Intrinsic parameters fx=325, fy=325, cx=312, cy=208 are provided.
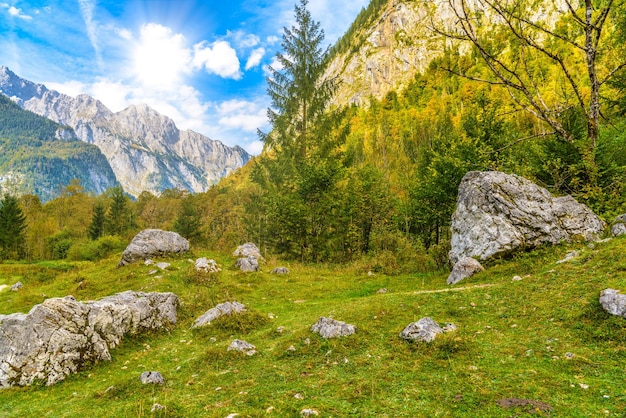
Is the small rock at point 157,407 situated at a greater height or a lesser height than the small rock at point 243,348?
greater

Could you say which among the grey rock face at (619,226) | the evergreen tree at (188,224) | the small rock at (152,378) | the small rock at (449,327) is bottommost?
the small rock at (152,378)

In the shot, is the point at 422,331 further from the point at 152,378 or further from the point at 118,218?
the point at 118,218

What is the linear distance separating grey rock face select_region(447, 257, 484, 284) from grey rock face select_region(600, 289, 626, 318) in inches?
216

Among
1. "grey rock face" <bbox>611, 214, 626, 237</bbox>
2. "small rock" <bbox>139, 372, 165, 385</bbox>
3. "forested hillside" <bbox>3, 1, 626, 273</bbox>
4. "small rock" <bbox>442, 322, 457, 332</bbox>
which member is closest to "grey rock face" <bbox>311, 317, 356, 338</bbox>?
"small rock" <bbox>442, 322, 457, 332</bbox>

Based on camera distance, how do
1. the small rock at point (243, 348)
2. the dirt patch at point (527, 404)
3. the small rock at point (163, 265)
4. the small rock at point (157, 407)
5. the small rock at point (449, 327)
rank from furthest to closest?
the small rock at point (163, 265), the small rock at point (243, 348), the small rock at point (449, 327), the small rock at point (157, 407), the dirt patch at point (527, 404)

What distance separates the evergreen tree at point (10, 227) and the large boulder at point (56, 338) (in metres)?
74.9

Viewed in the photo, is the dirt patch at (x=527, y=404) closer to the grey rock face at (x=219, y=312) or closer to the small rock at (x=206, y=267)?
the grey rock face at (x=219, y=312)

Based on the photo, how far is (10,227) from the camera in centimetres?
6419

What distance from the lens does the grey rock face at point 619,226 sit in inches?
435

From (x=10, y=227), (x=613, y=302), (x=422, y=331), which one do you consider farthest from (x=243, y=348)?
(x=10, y=227)

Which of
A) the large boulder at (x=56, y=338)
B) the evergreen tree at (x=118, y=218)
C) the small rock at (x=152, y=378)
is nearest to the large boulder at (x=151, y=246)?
the large boulder at (x=56, y=338)

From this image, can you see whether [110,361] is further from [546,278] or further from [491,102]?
[491,102]

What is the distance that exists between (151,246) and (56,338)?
1395cm

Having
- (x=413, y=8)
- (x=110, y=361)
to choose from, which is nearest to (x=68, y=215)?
(x=110, y=361)
